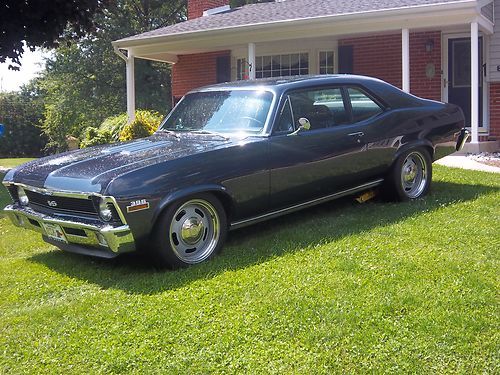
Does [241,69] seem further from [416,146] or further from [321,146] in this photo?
[321,146]

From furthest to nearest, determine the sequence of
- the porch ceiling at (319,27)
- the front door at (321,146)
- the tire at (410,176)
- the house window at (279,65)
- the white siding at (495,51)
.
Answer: the house window at (279,65) < the white siding at (495,51) < the porch ceiling at (319,27) < the tire at (410,176) < the front door at (321,146)

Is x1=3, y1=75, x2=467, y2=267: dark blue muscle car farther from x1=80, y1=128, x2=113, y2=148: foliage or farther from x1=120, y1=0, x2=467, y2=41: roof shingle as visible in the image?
x1=80, y1=128, x2=113, y2=148: foliage

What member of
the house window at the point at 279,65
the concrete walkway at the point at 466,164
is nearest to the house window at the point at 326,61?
the house window at the point at 279,65

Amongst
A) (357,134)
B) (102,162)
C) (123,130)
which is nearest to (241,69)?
(123,130)

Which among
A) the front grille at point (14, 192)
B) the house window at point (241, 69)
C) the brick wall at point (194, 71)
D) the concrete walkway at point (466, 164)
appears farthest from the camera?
the brick wall at point (194, 71)

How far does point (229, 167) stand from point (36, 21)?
825 centimetres

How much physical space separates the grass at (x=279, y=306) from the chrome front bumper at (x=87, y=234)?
0.22 metres

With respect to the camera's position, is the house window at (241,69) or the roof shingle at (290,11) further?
the house window at (241,69)

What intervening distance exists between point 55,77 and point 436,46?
22.8 m

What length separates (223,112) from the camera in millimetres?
6043

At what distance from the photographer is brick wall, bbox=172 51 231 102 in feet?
56.3

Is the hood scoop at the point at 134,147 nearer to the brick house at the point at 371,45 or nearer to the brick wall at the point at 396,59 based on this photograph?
the brick house at the point at 371,45

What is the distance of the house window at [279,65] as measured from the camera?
15.6 metres

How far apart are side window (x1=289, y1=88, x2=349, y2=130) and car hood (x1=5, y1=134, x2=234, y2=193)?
0.94 metres
